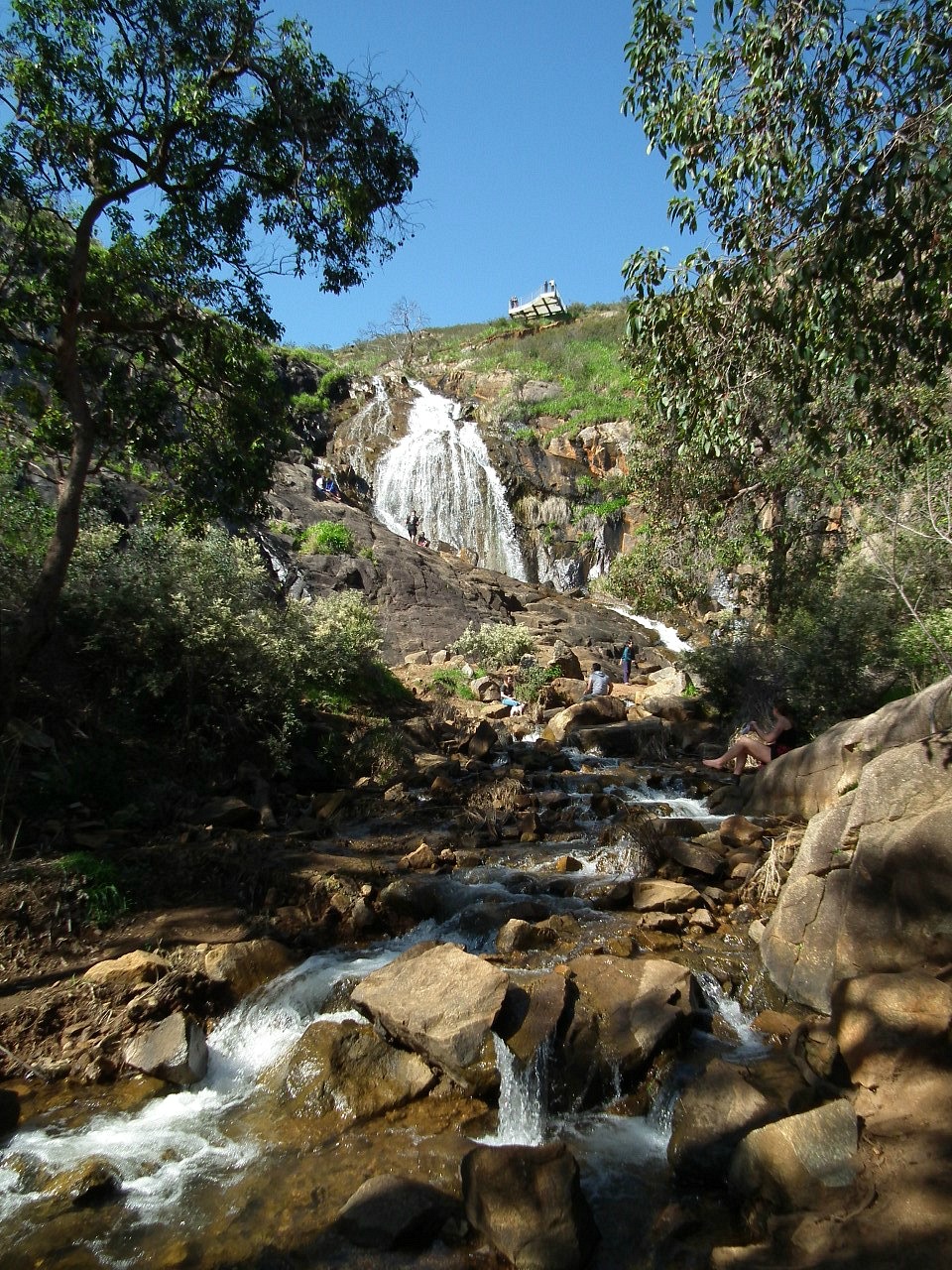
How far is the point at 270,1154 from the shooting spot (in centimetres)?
457

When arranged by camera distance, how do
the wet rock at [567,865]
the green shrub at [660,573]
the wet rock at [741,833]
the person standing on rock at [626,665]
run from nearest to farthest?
the wet rock at [741,833]
the wet rock at [567,865]
the green shrub at [660,573]
the person standing on rock at [626,665]

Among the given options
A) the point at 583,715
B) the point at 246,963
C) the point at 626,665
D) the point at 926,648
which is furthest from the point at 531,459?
the point at 246,963

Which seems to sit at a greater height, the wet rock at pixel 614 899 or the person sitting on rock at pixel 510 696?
the person sitting on rock at pixel 510 696

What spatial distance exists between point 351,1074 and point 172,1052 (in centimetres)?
118

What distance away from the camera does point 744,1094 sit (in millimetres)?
→ 4297

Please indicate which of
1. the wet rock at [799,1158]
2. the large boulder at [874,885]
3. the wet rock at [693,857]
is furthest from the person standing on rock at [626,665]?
the wet rock at [799,1158]

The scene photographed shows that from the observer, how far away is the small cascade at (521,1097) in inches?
183

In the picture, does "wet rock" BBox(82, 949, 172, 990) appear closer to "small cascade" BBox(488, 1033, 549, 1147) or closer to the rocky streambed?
the rocky streambed

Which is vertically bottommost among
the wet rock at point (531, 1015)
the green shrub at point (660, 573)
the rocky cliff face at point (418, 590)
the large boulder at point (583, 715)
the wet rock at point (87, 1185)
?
the wet rock at point (87, 1185)

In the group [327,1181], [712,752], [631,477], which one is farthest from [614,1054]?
[631,477]

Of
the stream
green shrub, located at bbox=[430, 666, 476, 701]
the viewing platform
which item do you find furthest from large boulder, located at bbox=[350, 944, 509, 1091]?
the viewing platform

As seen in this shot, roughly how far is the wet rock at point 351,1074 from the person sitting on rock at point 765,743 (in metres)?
7.11

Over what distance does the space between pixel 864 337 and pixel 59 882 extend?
25.0 feet

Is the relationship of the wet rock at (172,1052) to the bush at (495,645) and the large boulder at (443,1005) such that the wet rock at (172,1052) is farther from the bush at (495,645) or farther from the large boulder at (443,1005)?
the bush at (495,645)
